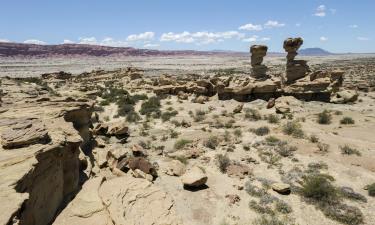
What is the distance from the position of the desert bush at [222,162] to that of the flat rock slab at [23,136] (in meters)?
6.46

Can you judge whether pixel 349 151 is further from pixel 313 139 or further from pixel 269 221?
pixel 269 221

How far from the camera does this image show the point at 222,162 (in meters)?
11.8

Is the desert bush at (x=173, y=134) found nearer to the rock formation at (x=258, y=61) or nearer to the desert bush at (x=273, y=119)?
the desert bush at (x=273, y=119)

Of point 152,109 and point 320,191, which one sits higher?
point 320,191

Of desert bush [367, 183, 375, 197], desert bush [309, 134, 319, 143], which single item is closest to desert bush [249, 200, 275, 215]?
desert bush [367, 183, 375, 197]

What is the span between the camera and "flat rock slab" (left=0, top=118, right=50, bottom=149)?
682cm

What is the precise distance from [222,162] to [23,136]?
7.21 metres

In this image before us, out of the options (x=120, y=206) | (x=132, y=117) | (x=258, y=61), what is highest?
(x=258, y=61)

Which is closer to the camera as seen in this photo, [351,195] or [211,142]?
[351,195]

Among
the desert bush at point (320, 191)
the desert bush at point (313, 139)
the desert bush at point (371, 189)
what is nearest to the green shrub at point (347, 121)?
the desert bush at point (313, 139)

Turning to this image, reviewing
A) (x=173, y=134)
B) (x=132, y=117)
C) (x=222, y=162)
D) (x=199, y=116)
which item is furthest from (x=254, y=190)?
(x=132, y=117)

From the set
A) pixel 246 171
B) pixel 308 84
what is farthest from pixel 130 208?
pixel 308 84

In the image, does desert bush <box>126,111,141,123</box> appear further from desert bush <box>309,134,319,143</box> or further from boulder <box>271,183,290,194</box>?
boulder <box>271,183,290,194</box>

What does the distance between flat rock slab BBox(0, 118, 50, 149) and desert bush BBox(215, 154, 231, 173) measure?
6.46 m
